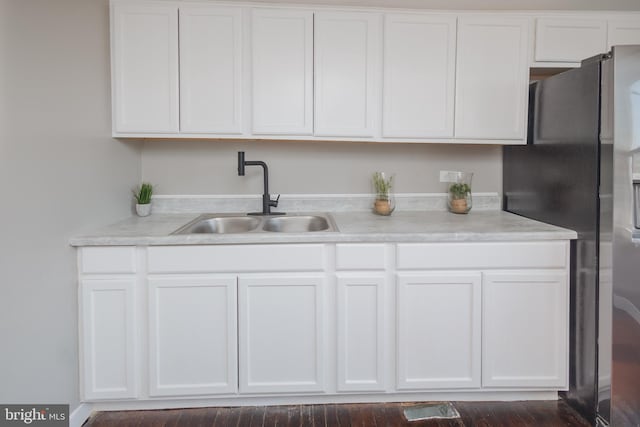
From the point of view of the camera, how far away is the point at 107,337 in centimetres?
171

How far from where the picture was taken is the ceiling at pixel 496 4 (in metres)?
2.04

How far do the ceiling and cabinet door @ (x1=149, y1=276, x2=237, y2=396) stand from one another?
1.53 metres

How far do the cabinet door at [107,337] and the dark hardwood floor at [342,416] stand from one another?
0.55ft

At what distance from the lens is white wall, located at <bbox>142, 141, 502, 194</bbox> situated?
7.93 ft

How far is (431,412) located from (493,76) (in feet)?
5.84

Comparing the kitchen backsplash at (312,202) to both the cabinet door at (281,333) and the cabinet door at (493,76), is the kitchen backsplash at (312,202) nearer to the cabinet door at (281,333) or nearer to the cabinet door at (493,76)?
the cabinet door at (493,76)

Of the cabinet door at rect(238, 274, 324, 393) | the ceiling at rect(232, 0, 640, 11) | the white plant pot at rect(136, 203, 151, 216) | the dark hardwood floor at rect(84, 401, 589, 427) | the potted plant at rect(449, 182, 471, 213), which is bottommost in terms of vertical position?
the dark hardwood floor at rect(84, 401, 589, 427)

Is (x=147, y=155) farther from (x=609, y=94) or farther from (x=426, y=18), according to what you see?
(x=609, y=94)

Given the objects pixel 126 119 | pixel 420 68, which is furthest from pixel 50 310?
pixel 420 68

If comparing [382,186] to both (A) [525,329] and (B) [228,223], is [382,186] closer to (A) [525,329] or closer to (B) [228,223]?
(B) [228,223]

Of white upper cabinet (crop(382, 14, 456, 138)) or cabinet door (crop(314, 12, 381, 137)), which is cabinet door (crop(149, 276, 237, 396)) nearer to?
cabinet door (crop(314, 12, 381, 137))

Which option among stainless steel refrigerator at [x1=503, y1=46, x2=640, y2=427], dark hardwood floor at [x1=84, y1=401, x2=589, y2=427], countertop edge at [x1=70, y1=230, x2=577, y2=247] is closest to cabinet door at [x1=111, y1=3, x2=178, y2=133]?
countertop edge at [x1=70, y1=230, x2=577, y2=247]

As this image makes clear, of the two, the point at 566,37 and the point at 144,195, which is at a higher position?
the point at 566,37

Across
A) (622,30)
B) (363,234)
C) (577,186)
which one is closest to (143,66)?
(363,234)
